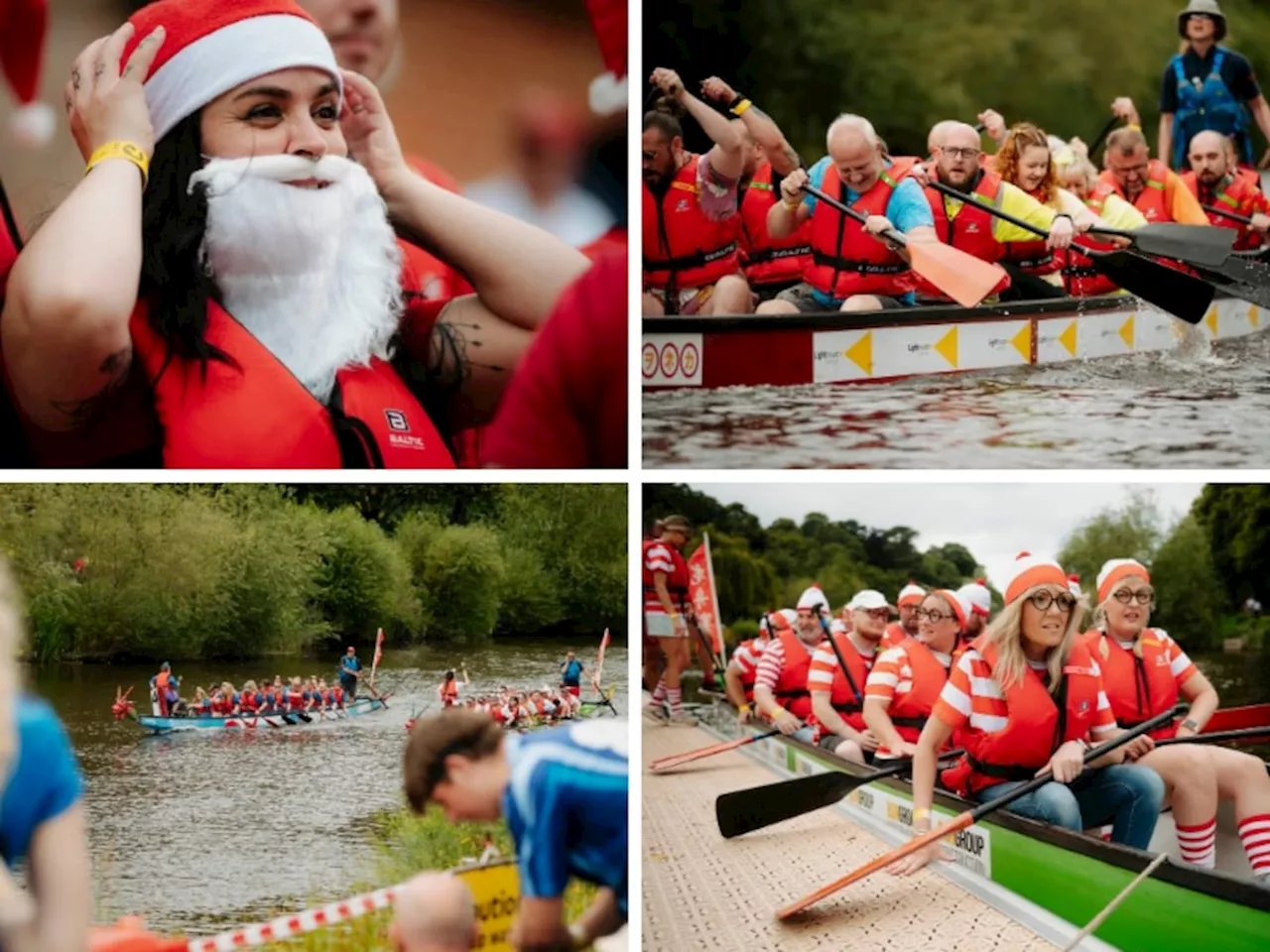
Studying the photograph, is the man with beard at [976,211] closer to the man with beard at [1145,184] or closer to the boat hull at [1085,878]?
the man with beard at [1145,184]

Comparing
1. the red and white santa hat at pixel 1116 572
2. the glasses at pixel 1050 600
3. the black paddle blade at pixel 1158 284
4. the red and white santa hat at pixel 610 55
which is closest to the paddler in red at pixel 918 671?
the glasses at pixel 1050 600

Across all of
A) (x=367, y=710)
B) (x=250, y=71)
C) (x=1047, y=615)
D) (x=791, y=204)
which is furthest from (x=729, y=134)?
(x=367, y=710)

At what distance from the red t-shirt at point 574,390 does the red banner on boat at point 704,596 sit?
0.23m

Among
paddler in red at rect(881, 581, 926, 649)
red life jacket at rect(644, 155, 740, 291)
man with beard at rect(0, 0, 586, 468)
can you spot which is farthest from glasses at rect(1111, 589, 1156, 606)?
man with beard at rect(0, 0, 586, 468)

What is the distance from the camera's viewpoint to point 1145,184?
2885 millimetres

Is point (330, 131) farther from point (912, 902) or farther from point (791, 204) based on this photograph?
point (912, 902)

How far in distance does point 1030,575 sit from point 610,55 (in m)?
1.12

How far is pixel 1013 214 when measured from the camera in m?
2.88

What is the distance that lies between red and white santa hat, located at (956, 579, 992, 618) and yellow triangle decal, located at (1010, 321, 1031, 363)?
0.47 m

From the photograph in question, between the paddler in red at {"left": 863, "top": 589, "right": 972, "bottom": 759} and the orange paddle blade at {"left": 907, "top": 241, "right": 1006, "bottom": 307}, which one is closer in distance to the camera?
the paddler in red at {"left": 863, "top": 589, "right": 972, "bottom": 759}

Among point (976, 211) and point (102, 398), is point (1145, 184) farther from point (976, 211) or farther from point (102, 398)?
point (102, 398)

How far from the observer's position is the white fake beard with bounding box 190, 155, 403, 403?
8.37 feet

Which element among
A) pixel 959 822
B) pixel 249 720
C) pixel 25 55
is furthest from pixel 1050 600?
pixel 25 55

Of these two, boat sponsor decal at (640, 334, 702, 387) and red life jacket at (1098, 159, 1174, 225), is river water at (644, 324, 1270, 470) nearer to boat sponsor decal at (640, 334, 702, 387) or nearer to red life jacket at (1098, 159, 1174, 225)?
boat sponsor decal at (640, 334, 702, 387)
